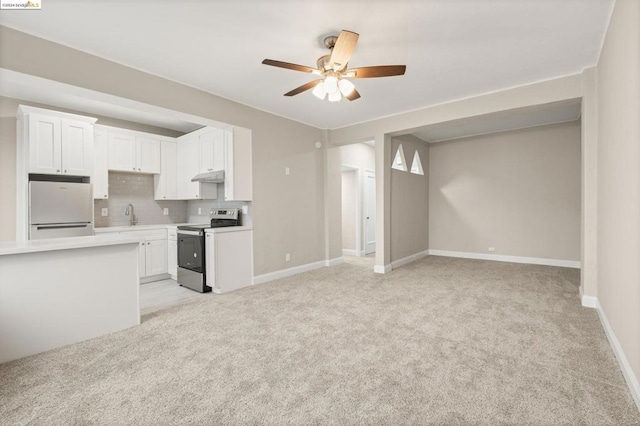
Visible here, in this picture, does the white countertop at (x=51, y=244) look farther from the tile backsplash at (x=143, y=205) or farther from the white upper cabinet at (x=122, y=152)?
the white upper cabinet at (x=122, y=152)

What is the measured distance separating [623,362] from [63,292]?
4396 millimetres

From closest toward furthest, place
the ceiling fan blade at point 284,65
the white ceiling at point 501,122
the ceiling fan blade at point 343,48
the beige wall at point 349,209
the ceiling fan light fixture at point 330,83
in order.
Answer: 1. the ceiling fan blade at point 343,48
2. the ceiling fan blade at point 284,65
3. the ceiling fan light fixture at point 330,83
4. the white ceiling at point 501,122
5. the beige wall at point 349,209

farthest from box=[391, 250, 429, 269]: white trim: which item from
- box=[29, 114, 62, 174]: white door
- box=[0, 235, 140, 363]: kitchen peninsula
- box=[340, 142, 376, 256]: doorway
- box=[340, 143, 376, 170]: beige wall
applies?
box=[29, 114, 62, 174]: white door

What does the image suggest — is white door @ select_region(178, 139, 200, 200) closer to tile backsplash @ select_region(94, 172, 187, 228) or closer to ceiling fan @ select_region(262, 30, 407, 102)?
tile backsplash @ select_region(94, 172, 187, 228)

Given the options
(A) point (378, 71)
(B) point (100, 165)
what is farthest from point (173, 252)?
(A) point (378, 71)

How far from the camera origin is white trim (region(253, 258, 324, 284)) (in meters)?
4.48

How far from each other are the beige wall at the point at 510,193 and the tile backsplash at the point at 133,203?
5974 millimetres

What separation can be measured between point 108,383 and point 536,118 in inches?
271

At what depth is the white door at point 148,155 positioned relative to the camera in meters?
4.91

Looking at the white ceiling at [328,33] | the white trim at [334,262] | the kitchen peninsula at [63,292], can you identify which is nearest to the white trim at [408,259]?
the white trim at [334,262]

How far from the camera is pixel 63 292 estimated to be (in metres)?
2.49

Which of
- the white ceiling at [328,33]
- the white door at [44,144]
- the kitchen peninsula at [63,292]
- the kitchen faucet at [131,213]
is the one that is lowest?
the kitchen peninsula at [63,292]

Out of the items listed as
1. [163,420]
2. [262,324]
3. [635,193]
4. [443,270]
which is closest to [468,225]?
[443,270]

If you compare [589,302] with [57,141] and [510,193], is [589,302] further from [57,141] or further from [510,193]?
[57,141]
